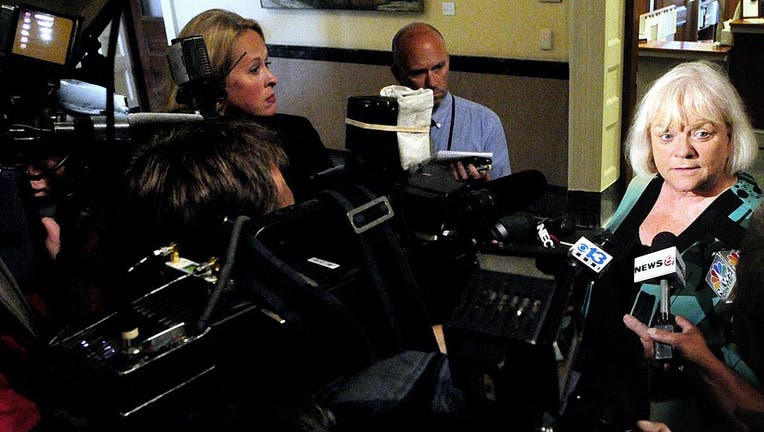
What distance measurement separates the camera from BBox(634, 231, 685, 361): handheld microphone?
1001 millimetres

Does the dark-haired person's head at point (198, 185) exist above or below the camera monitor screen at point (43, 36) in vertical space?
below

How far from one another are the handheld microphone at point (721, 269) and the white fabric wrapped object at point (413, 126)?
0.62 m

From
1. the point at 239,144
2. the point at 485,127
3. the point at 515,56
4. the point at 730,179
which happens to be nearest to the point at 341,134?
the point at 515,56

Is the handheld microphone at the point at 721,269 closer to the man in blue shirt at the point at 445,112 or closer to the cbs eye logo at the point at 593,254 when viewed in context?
the cbs eye logo at the point at 593,254

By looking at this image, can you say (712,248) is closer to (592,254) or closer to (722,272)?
(722,272)

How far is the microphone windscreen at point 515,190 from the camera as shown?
889mm

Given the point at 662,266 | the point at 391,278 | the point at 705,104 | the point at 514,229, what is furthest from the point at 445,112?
the point at 391,278

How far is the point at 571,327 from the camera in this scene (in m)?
0.69

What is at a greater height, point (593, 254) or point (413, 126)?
point (413, 126)

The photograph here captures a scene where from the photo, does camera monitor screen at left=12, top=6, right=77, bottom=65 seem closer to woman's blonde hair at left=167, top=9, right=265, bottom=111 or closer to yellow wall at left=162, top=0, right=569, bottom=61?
woman's blonde hair at left=167, top=9, right=265, bottom=111

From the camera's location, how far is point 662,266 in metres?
1.01

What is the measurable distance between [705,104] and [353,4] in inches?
125

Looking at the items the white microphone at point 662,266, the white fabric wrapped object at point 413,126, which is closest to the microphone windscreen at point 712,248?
the white microphone at point 662,266

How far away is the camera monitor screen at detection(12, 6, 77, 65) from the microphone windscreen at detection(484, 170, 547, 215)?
74 centimetres
